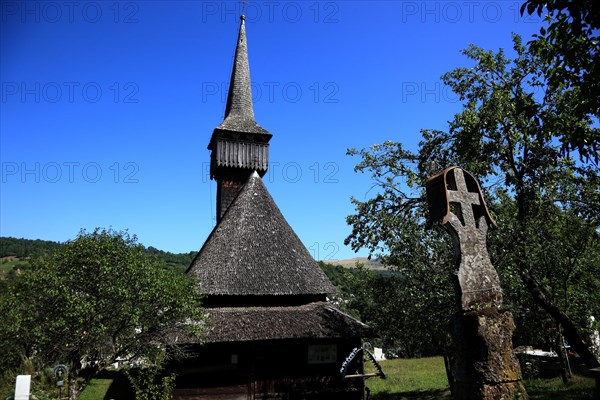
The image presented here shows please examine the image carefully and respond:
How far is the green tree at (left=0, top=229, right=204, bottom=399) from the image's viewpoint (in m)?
11.8

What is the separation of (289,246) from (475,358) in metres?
14.6

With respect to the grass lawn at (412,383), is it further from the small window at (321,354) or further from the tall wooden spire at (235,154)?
the tall wooden spire at (235,154)

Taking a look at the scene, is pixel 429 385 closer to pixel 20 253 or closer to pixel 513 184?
pixel 513 184

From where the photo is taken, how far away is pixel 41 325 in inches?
459

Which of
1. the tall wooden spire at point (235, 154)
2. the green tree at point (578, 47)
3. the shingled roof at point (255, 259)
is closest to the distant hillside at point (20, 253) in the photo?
the tall wooden spire at point (235, 154)

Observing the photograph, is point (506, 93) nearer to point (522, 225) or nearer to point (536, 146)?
point (536, 146)

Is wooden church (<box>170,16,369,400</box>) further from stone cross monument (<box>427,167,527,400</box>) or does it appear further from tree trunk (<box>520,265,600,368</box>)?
stone cross monument (<box>427,167,527,400</box>)

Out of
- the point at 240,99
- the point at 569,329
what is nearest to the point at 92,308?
the point at 569,329

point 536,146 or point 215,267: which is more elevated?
point 536,146

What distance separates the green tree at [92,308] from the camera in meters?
11.8

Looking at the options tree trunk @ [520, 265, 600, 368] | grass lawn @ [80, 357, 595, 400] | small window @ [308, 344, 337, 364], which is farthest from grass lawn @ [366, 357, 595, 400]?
small window @ [308, 344, 337, 364]

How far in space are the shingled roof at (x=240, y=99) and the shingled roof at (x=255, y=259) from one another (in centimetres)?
561

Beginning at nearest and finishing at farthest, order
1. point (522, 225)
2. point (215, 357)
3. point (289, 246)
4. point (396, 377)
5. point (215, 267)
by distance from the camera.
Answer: point (522, 225) < point (215, 357) < point (215, 267) < point (289, 246) < point (396, 377)

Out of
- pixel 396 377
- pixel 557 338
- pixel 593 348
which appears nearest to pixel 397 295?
pixel 557 338
